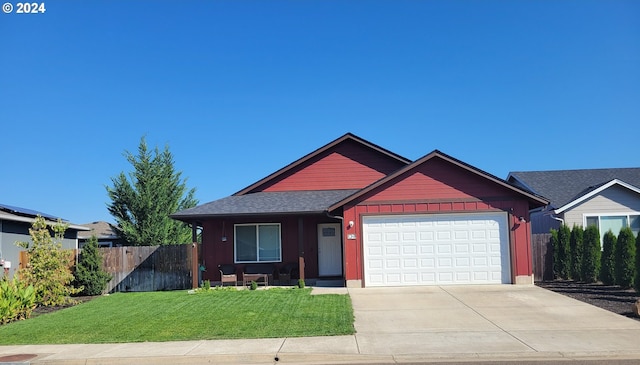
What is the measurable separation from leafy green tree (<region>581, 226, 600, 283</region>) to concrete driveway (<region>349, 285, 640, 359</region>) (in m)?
3.18

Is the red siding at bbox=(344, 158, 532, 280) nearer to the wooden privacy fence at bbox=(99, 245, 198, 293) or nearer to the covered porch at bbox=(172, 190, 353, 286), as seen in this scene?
the covered porch at bbox=(172, 190, 353, 286)

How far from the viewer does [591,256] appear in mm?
17969

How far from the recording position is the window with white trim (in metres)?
21.9

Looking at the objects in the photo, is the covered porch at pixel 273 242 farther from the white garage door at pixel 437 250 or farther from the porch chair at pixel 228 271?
the white garage door at pixel 437 250

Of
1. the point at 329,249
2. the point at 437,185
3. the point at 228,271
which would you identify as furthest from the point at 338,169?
the point at 228,271

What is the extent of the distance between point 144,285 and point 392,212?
10636 mm

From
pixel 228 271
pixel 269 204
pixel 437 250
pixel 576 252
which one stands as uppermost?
pixel 269 204

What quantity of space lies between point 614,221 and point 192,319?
18.6 m

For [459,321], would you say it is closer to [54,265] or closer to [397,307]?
[397,307]

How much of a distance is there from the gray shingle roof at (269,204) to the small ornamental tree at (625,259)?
9669 millimetres

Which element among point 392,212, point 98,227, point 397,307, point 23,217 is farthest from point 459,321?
point 98,227

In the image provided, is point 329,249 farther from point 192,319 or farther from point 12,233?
point 12,233

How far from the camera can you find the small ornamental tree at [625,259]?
15.9 m

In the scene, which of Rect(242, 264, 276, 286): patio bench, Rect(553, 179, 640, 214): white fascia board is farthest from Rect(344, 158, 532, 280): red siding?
Rect(553, 179, 640, 214): white fascia board
